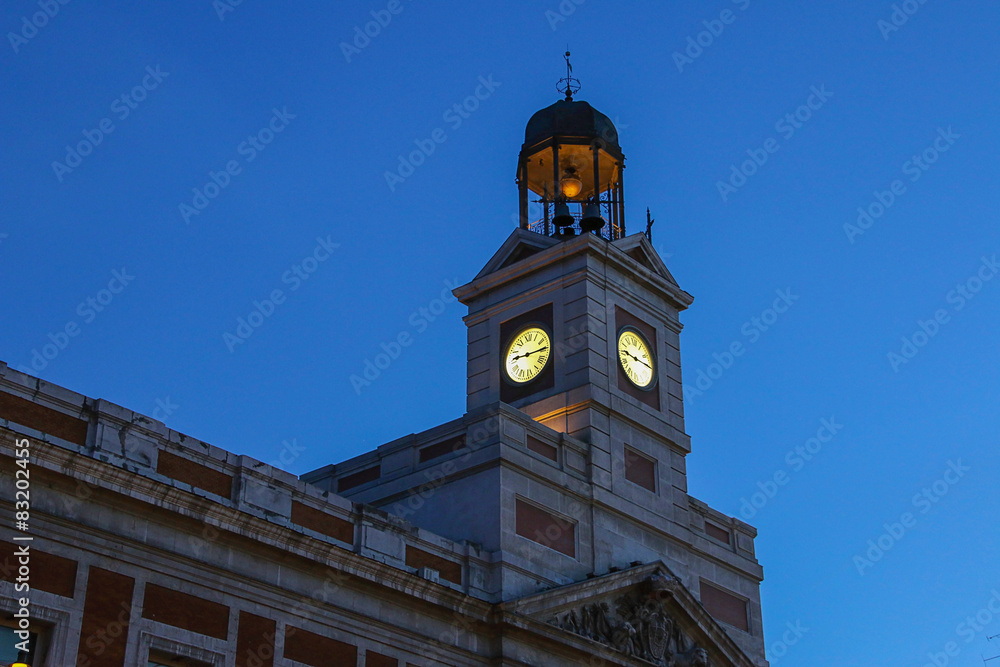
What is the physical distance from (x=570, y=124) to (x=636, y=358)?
9.14m

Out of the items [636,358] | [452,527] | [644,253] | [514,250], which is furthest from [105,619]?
[644,253]

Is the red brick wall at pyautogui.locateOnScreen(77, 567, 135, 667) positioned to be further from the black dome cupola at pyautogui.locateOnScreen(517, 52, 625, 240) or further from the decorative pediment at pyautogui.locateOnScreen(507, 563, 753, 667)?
the black dome cupola at pyautogui.locateOnScreen(517, 52, 625, 240)

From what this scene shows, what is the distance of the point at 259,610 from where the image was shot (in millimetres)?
29688

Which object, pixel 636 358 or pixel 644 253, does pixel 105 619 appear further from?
pixel 644 253

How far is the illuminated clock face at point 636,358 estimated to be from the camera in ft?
144

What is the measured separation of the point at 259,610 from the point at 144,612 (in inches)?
113

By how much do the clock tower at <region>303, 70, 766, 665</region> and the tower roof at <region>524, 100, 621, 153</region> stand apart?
0.22 ft

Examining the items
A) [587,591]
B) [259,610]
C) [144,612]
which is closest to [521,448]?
[587,591]

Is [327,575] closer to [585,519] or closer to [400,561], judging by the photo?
[400,561]

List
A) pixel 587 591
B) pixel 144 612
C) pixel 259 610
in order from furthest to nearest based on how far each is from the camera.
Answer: pixel 587 591 < pixel 259 610 < pixel 144 612

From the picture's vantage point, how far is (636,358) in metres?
44.3

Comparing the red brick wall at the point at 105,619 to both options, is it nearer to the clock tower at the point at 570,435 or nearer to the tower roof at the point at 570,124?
the clock tower at the point at 570,435

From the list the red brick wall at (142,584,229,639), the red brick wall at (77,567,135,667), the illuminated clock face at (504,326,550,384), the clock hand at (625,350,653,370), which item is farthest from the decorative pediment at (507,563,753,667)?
the red brick wall at (77,567,135,667)

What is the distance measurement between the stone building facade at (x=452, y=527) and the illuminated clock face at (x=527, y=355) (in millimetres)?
248
